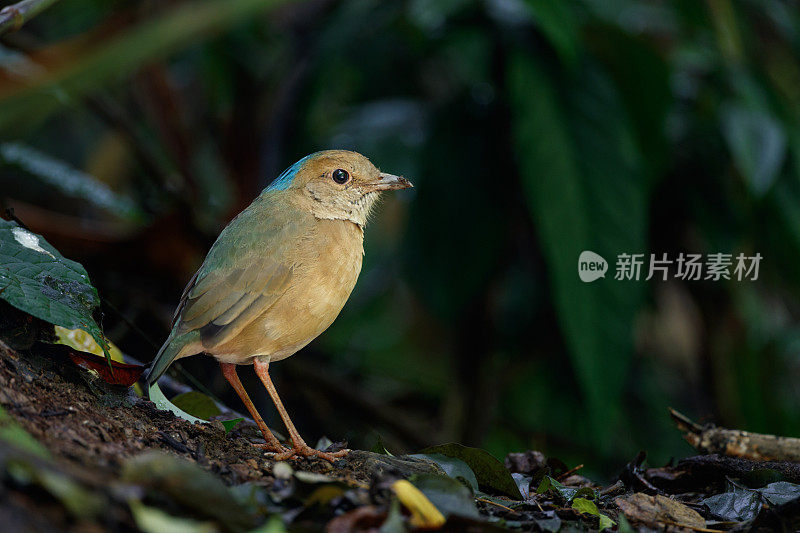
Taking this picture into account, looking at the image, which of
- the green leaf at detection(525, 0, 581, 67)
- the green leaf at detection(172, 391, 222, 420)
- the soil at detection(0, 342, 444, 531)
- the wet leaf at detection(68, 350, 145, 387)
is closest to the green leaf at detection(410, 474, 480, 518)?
the soil at detection(0, 342, 444, 531)

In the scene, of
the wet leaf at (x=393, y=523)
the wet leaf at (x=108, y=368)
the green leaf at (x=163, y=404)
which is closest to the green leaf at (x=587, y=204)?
the green leaf at (x=163, y=404)

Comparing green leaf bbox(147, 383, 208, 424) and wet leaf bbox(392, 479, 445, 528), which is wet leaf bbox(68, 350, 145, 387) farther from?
wet leaf bbox(392, 479, 445, 528)

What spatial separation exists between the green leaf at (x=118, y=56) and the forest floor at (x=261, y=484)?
1.50 meters

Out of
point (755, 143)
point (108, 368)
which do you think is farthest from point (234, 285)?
point (755, 143)

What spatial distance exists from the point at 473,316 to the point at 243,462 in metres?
2.93

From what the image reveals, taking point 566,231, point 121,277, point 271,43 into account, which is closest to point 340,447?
point 566,231

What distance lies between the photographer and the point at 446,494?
1705 mm

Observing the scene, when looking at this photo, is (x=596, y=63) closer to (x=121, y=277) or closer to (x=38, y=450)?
(x=121, y=277)

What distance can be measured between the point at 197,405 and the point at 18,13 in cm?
119

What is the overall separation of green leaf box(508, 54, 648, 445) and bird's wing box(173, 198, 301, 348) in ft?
5.41

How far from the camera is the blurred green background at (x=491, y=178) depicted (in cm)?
362

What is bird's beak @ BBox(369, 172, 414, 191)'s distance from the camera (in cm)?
242

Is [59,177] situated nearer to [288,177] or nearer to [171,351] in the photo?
[288,177]

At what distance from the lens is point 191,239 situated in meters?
3.78
